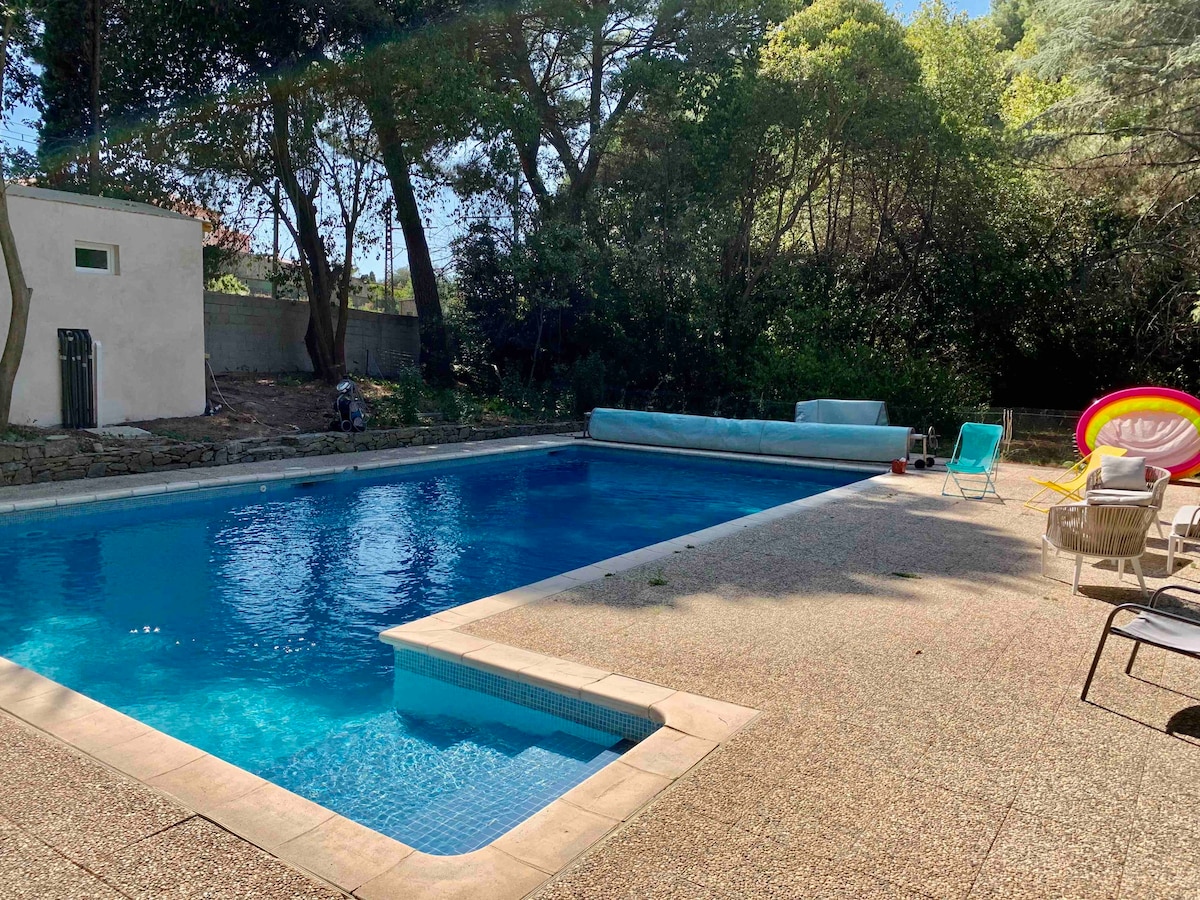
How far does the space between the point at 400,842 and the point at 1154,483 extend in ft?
20.7

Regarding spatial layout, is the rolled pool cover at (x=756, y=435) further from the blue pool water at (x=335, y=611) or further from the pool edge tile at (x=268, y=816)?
the pool edge tile at (x=268, y=816)

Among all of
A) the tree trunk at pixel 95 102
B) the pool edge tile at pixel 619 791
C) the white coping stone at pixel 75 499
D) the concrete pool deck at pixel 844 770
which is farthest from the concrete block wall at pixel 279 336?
the pool edge tile at pixel 619 791

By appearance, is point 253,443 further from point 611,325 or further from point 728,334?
point 728,334

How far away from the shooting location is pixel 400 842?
3.08 meters

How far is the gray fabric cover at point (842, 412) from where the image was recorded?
13.4 metres

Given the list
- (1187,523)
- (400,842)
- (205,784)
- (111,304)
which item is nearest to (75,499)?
(111,304)

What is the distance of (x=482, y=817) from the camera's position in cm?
342

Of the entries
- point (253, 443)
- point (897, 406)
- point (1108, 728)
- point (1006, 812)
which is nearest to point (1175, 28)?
point (897, 406)

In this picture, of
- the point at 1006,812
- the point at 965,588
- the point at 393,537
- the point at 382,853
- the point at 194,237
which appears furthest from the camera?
the point at 194,237

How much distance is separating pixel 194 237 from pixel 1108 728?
41.3 ft

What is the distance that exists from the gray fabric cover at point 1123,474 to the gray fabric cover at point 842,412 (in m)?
6.11

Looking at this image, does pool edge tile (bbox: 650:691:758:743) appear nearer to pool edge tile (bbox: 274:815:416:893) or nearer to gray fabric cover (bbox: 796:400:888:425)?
pool edge tile (bbox: 274:815:416:893)

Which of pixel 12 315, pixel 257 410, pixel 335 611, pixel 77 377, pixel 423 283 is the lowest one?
pixel 335 611

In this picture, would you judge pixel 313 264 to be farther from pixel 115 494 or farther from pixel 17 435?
pixel 115 494
